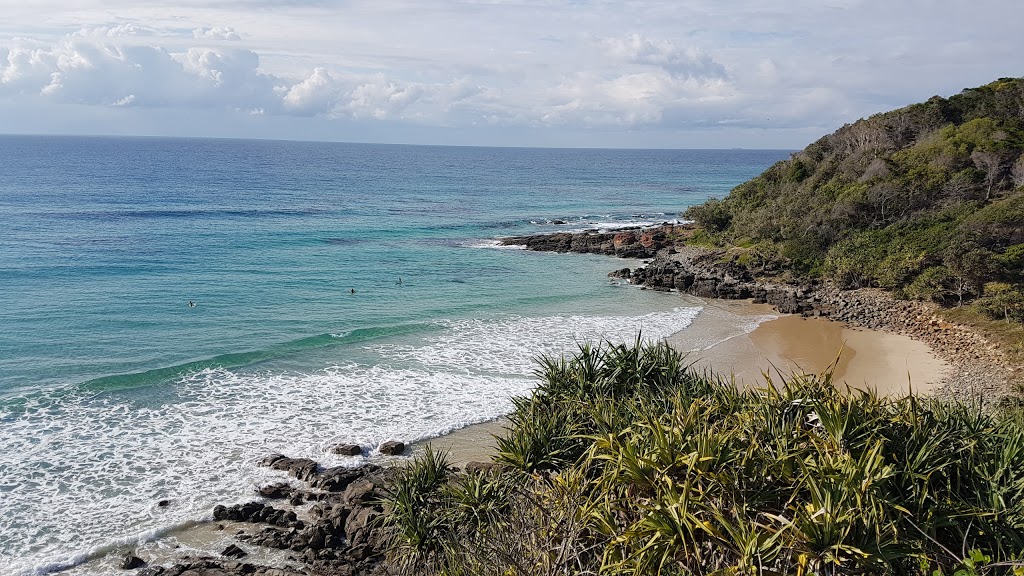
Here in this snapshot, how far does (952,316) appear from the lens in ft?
91.8

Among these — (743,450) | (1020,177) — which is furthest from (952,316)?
(743,450)

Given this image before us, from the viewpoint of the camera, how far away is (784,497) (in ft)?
24.9

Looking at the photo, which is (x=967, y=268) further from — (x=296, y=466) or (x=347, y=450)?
(x=296, y=466)

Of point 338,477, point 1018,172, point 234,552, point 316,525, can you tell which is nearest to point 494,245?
point 1018,172

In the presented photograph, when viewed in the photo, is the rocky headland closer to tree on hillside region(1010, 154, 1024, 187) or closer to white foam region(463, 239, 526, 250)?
white foam region(463, 239, 526, 250)

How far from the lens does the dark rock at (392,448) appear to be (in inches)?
706

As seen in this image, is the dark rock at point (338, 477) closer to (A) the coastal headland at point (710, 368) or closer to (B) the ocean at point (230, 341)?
(A) the coastal headland at point (710, 368)

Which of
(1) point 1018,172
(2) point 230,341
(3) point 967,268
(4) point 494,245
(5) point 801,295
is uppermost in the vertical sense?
(1) point 1018,172

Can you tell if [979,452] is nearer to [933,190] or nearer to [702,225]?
[933,190]

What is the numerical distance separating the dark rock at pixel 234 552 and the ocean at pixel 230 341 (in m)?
1.65

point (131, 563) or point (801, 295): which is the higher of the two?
point (801, 295)

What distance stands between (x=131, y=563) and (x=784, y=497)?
38.7 feet

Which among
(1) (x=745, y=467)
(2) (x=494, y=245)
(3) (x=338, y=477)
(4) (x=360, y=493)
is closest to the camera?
(1) (x=745, y=467)

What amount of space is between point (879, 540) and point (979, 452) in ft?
8.57
